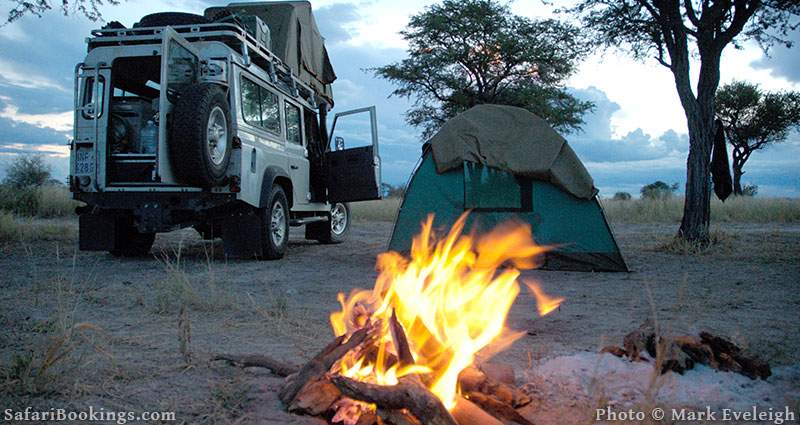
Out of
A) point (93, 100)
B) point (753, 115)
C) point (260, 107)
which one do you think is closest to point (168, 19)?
point (93, 100)

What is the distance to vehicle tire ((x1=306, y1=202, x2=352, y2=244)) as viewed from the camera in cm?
1130

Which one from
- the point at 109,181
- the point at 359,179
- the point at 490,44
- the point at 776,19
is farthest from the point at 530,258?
the point at 490,44

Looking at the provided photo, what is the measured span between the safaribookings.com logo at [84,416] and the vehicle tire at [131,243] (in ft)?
19.5

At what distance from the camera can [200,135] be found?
6402 millimetres

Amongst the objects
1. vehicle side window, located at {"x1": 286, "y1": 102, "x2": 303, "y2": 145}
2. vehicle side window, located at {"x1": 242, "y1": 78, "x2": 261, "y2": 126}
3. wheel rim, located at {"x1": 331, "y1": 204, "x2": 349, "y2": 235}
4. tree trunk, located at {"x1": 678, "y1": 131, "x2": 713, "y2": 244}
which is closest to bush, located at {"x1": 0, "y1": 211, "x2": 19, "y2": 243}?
vehicle side window, located at {"x1": 286, "y1": 102, "x2": 303, "y2": 145}

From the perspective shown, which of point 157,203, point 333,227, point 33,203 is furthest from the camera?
point 33,203

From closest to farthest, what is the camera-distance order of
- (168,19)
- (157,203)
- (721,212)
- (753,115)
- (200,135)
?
(200,135) < (157,203) < (168,19) < (721,212) < (753,115)

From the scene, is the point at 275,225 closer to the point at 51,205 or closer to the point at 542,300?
the point at 542,300

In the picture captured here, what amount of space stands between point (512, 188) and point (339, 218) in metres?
5.28

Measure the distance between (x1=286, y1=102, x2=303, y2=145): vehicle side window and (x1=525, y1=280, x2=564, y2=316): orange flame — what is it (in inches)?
175

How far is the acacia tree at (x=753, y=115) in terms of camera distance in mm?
26922

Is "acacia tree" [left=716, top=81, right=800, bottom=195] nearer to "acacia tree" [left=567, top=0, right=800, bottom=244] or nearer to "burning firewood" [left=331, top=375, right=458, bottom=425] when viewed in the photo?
"acacia tree" [left=567, top=0, right=800, bottom=244]

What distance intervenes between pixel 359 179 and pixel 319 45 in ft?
9.28

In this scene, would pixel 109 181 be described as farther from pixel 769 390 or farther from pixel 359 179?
pixel 769 390
